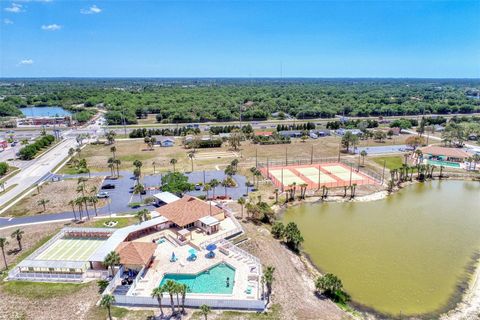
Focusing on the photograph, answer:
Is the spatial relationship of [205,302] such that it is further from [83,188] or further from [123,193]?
[83,188]

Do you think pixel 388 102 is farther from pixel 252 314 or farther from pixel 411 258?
pixel 252 314

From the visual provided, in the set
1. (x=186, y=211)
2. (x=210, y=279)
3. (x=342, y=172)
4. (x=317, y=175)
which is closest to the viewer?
(x=210, y=279)

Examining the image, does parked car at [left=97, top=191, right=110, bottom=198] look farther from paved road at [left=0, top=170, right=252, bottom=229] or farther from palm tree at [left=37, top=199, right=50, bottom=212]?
palm tree at [left=37, top=199, right=50, bottom=212]

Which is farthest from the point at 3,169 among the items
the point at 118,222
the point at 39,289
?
the point at 39,289

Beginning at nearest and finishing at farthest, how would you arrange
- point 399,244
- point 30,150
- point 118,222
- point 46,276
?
point 46,276
point 399,244
point 118,222
point 30,150

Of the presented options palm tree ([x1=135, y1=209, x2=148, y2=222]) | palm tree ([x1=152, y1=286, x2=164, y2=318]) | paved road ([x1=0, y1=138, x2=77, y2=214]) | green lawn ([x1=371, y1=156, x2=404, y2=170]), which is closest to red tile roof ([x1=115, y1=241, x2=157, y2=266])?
palm tree ([x1=152, y1=286, x2=164, y2=318])

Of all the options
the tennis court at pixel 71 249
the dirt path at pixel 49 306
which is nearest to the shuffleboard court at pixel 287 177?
the tennis court at pixel 71 249

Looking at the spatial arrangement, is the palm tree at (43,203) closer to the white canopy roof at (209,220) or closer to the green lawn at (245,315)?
the white canopy roof at (209,220)
